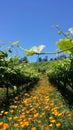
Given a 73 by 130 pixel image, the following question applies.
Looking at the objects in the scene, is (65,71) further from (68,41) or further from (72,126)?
(68,41)

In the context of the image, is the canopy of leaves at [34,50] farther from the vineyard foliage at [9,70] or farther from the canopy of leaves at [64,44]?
the vineyard foliage at [9,70]

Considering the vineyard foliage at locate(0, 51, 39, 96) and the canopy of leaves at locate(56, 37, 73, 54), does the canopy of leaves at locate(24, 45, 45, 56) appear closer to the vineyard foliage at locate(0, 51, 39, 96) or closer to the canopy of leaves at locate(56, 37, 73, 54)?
the canopy of leaves at locate(56, 37, 73, 54)

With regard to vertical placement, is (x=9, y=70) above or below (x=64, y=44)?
above

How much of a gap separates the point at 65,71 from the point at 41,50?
20.6m

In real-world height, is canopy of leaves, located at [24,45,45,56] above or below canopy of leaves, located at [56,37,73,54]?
below

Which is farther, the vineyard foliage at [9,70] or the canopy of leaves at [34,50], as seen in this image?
the vineyard foliage at [9,70]

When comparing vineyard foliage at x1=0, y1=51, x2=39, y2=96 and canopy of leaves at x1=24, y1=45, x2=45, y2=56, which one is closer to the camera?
canopy of leaves at x1=24, y1=45, x2=45, y2=56

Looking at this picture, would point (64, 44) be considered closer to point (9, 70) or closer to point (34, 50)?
point (34, 50)

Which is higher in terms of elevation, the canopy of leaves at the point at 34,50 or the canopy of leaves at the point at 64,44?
the canopy of leaves at the point at 64,44

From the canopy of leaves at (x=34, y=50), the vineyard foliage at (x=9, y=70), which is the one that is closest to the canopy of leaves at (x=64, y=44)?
the canopy of leaves at (x=34, y=50)

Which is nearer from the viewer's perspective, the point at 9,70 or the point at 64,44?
the point at 64,44

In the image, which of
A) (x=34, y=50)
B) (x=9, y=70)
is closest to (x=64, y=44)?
(x=34, y=50)

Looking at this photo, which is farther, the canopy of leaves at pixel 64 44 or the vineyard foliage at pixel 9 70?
the vineyard foliage at pixel 9 70

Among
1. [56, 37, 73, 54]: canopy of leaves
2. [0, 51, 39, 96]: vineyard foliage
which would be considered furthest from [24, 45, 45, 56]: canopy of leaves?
[0, 51, 39, 96]: vineyard foliage
